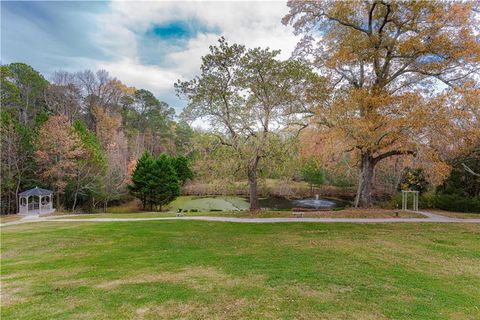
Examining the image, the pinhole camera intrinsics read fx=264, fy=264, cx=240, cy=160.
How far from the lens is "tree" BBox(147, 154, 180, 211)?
25.1 metres

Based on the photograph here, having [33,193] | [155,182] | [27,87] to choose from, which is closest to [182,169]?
[155,182]

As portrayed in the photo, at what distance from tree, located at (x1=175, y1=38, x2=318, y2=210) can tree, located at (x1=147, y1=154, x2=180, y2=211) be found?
45.9ft

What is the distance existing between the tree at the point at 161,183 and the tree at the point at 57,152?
6205 mm

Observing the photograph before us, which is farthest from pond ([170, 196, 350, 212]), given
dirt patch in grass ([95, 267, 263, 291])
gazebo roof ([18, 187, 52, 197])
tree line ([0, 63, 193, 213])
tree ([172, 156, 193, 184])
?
dirt patch in grass ([95, 267, 263, 291])

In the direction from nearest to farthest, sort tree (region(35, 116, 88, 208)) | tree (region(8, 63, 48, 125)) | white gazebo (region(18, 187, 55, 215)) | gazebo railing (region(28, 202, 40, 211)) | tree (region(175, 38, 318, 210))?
tree (region(175, 38, 318, 210)), white gazebo (region(18, 187, 55, 215)), gazebo railing (region(28, 202, 40, 211)), tree (region(35, 116, 88, 208)), tree (region(8, 63, 48, 125))

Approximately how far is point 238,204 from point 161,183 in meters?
8.01

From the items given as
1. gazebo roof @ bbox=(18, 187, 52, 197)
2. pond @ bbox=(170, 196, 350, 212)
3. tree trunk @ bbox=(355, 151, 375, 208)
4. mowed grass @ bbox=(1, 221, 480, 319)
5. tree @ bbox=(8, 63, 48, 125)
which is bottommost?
pond @ bbox=(170, 196, 350, 212)

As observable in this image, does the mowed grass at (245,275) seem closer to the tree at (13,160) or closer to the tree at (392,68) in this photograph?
the tree at (392,68)

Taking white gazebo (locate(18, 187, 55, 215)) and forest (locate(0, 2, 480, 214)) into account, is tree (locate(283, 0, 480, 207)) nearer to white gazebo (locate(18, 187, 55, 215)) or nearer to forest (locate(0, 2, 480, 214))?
forest (locate(0, 2, 480, 214))

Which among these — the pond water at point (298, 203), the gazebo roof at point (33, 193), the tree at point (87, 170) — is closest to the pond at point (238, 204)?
the pond water at point (298, 203)

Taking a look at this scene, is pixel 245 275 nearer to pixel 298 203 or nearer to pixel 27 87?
pixel 298 203

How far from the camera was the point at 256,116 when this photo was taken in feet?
41.2

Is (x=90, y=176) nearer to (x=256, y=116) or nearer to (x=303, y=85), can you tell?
(x=256, y=116)

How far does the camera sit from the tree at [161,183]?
2506 cm
